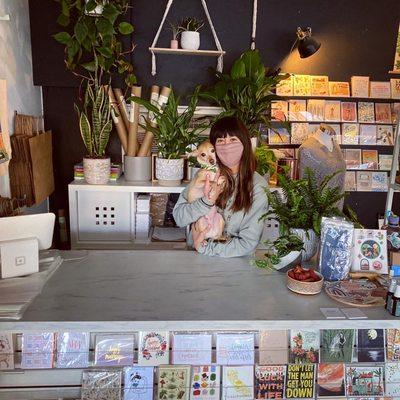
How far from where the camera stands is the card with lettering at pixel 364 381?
1.60 meters

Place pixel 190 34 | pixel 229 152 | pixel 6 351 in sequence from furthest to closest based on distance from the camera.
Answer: pixel 190 34 < pixel 229 152 < pixel 6 351

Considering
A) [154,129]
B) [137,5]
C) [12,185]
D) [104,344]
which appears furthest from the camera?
[137,5]

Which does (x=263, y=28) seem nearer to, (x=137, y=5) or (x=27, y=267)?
(x=137, y=5)

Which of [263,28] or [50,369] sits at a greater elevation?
[263,28]

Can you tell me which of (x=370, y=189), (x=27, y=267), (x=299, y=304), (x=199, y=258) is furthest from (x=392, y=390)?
(x=370, y=189)

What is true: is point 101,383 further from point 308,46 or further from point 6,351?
point 308,46

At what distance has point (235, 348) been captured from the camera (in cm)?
155

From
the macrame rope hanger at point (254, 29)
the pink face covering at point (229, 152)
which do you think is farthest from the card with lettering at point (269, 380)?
the macrame rope hanger at point (254, 29)

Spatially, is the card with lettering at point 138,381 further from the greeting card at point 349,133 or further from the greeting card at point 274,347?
the greeting card at point 349,133

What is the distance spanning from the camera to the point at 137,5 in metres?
3.97

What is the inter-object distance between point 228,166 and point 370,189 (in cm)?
321

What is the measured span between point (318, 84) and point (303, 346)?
354cm

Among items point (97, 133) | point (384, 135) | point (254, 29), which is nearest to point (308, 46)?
point (254, 29)

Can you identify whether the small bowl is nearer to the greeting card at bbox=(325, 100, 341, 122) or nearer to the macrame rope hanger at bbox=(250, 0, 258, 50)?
the macrame rope hanger at bbox=(250, 0, 258, 50)
